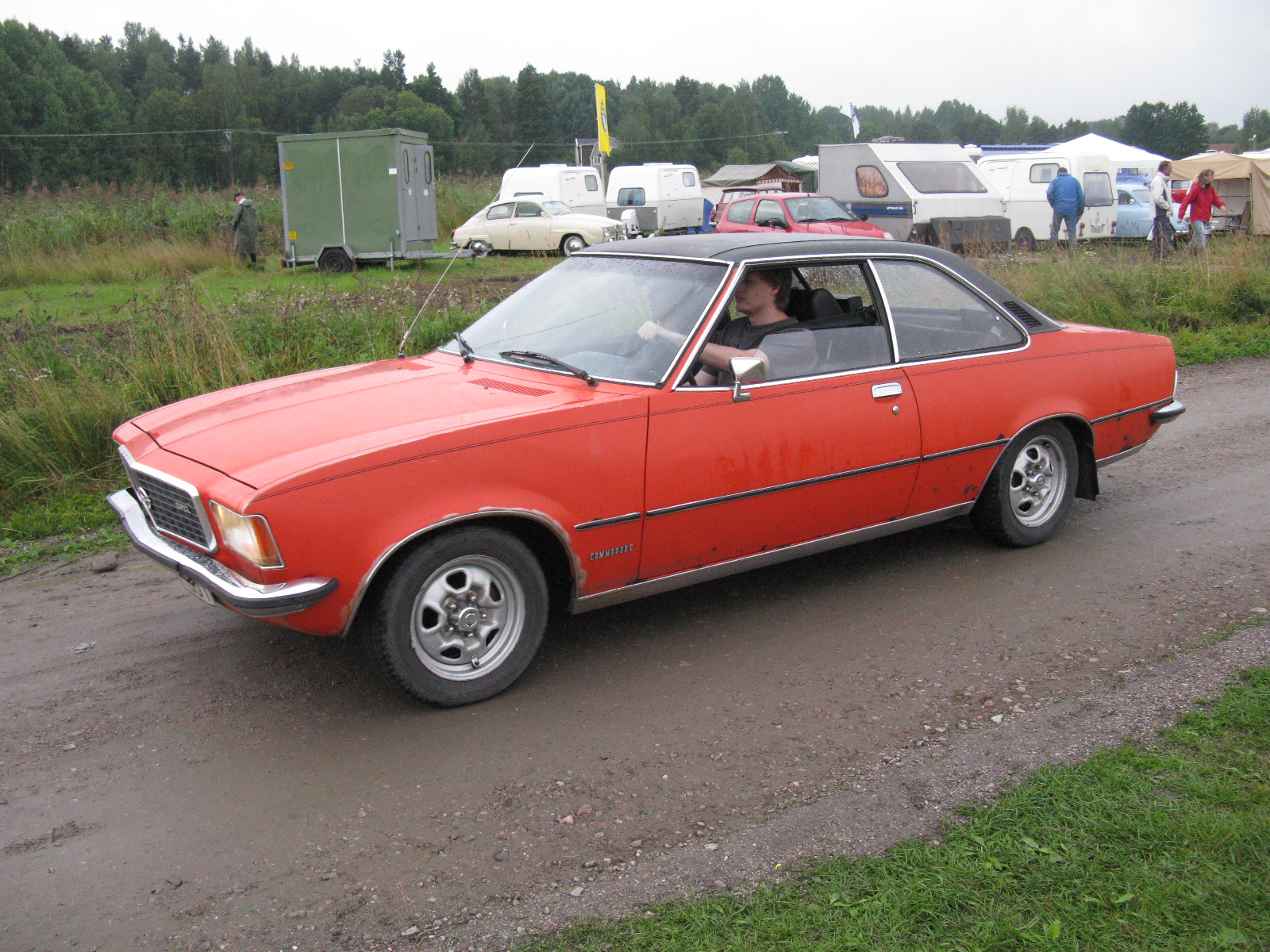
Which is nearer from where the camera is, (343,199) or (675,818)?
(675,818)

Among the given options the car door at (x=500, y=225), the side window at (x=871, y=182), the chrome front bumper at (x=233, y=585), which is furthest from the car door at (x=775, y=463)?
the car door at (x=500, y=225)

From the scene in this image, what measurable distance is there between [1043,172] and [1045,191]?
0.51 m

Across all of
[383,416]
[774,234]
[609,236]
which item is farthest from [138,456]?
[609,236]

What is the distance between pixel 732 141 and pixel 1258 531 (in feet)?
339

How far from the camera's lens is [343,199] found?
20.1 meters

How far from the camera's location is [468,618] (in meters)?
3.63

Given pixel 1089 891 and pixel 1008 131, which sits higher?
pixel 1008 131

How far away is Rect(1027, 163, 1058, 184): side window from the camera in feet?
83.2

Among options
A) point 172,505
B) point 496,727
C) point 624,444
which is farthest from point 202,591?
point 624,444

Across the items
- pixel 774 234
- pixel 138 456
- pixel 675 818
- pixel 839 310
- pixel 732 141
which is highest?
pixel 732 141

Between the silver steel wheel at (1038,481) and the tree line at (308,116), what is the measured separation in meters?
61.3

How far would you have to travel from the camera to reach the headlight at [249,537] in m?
Result: 3.22

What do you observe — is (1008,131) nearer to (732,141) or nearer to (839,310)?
(732,141)

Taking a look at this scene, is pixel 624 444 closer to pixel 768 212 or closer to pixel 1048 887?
pixel 1048 887
